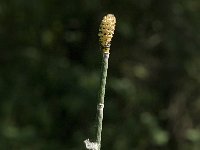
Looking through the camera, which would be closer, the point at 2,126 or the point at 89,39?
the point at 2,126

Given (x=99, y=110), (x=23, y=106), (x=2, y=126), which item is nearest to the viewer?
(x=99, y=110)

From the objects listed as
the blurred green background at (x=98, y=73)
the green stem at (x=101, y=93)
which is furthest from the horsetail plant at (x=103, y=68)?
the blurred green background at (x=98, y=73)

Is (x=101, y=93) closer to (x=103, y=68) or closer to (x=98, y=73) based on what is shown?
(x=103, y=68)

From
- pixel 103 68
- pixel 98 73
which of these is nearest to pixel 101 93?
pixel 103 68

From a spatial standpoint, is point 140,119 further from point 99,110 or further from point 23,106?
point 99,110

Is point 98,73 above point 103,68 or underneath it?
above

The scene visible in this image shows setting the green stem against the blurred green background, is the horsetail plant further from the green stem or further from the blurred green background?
the blurred green background

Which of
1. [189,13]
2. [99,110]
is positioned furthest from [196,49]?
[99,110]

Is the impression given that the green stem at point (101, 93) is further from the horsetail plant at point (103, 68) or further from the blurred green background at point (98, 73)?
the blurred green background at point (98, 73)
